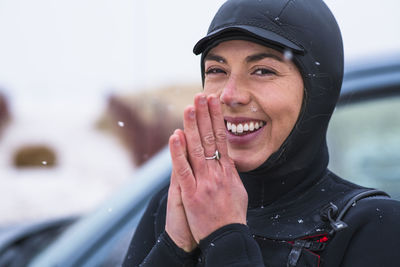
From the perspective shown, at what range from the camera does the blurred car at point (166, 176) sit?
2365 mm

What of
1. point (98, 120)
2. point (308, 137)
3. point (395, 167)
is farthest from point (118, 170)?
point (308, 137)

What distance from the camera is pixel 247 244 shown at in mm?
1498

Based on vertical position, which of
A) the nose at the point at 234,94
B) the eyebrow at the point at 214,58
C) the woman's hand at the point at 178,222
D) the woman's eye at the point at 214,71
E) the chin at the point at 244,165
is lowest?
the woman's hand at the point at 178,222

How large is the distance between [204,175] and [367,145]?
91.2 inches

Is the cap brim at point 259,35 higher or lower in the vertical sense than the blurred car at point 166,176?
higher

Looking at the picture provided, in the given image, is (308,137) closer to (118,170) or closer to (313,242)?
(313,242)

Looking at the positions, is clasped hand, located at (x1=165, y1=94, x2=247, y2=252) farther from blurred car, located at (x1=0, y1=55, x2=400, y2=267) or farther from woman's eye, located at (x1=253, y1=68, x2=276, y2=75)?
blurred car, located at (x1=0, y1=55, x2=400, y2=267)

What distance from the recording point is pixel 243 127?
5.65 feet

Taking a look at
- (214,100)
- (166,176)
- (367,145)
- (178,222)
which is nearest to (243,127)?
(214,100)

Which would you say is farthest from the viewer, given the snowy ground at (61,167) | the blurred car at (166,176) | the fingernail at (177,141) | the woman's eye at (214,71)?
the snowy ground at (61,167)

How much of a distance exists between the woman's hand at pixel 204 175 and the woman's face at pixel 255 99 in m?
0.17

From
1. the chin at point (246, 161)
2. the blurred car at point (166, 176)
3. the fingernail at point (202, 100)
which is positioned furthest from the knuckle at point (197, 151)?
the blurred car at point (166, 176)

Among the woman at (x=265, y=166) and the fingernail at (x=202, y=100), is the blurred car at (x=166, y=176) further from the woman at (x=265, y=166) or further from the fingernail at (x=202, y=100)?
the fingernail at (x=202, y=100)

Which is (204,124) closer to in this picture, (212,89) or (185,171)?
(185,171)
